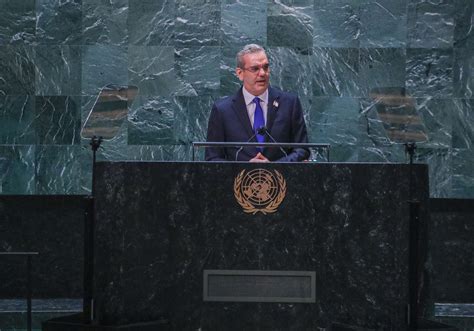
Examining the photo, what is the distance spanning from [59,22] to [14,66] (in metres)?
A: 0.56

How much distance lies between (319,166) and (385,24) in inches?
145

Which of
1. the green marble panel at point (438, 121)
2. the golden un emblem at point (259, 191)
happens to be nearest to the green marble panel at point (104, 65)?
the green marble panel at point (438, 121)

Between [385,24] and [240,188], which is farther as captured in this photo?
[385,24]

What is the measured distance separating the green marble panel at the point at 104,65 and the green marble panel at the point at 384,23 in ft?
7.07

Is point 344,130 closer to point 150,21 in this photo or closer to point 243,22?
point 243,22

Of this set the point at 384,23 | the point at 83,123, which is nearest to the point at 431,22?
the point at 384,23

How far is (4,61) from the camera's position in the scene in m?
10.0

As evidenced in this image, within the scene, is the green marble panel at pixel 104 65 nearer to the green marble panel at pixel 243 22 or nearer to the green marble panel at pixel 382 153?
the green marble panel at pixel 243 22

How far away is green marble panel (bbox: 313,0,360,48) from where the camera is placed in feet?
33.0

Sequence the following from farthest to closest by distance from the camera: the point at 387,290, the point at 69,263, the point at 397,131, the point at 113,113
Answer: the point at 69,263
the point at 113,113
the point at 397,131
the point at 387,290

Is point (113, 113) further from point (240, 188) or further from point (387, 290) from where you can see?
point (387, 290)

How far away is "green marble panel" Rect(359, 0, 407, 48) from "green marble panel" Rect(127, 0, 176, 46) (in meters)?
1.71

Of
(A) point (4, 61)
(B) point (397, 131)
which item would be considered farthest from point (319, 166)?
(A) point (4, 61)

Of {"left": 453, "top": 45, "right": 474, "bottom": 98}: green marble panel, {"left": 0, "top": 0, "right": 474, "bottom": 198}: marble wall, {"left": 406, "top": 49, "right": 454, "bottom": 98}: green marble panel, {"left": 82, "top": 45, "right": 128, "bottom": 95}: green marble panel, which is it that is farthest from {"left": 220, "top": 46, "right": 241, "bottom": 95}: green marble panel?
{"left": 453, "top": 45, "right": 474, "bottom": 98}: green marble panel
